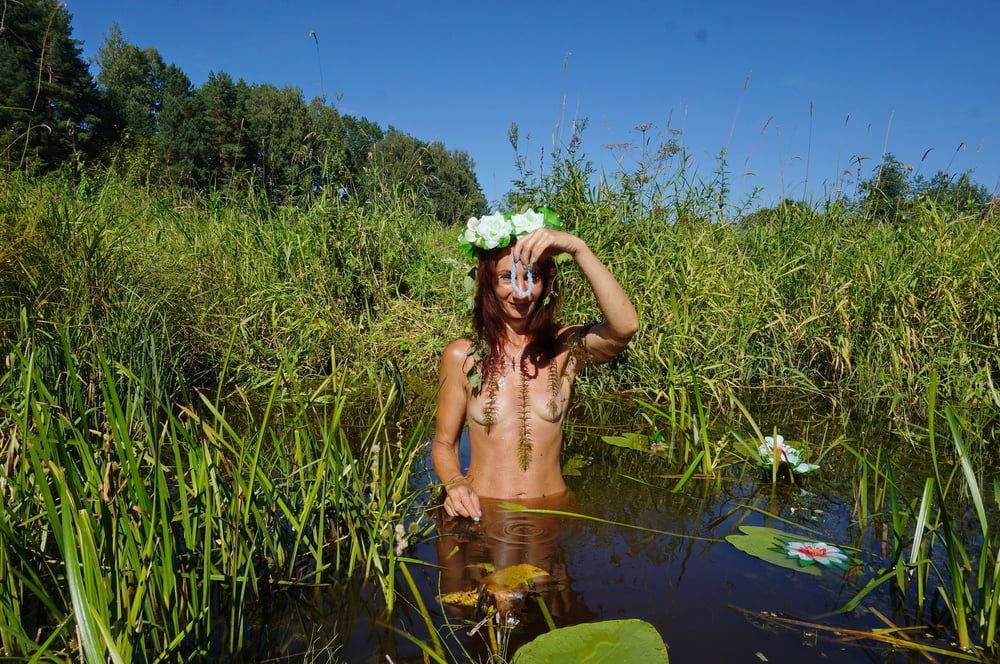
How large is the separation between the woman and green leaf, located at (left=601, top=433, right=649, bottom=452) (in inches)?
33.7

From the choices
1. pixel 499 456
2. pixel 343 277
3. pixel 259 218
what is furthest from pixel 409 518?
pixel 259 218

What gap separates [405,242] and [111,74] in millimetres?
42500

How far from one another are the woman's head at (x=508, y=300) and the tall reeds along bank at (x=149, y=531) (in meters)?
0.85

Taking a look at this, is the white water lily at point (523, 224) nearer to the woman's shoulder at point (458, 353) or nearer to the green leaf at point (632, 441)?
the woman's shoulder at point (458, 353)

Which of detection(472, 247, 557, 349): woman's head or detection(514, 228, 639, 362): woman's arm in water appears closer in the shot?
detection(514, 228, 639, 362): woman's arm in water

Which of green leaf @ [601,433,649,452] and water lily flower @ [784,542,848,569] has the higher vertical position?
green leaf @ [601,433,649,452]

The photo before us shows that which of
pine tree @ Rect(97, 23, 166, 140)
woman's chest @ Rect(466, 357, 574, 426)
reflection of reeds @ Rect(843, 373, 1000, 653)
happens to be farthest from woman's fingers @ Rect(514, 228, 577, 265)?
pine tree @ Rect(97, 23, 166, 140)

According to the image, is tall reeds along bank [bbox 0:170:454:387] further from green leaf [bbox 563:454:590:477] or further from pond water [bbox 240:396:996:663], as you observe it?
pond water [bbox 240:396:996:663]

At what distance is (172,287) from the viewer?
14.6 feet

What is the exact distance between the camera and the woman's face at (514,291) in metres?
2.74

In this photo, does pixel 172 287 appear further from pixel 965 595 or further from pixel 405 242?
pixel 965 595

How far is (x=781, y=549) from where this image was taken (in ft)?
8.24

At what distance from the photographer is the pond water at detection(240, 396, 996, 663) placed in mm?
1917

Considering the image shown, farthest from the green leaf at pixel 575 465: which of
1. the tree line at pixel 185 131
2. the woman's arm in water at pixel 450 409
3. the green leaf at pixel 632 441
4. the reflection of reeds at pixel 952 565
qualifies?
the tree line at pixel 185 131
